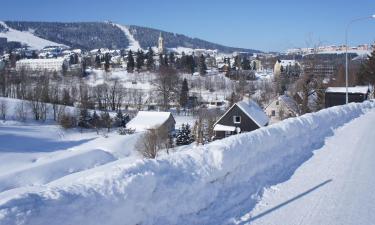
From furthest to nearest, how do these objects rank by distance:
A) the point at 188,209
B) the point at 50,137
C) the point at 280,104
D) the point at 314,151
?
the point at 50,137, the point at 280,104, the point at 314,151, the point at 188,209

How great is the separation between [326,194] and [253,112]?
4177 centimetres

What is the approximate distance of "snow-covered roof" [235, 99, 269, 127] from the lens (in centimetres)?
4791

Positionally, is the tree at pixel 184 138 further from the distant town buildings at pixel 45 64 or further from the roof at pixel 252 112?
the distant town buildings at pixel 45 64

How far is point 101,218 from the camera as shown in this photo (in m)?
5.29

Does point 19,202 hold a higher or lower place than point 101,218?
higher

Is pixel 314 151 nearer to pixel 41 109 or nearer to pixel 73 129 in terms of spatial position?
pixel 73 129

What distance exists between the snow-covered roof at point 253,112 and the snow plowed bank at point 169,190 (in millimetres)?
37970

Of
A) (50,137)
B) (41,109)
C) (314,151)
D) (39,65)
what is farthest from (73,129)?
(39,65)

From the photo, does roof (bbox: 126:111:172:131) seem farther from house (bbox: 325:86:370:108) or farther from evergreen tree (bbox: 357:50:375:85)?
house (bbox: 325:86:370:108)

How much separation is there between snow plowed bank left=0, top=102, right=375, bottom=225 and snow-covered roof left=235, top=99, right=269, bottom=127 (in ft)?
125

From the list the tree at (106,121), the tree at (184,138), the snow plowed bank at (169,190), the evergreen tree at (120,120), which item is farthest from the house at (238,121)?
the snow plowed bank at (169,190)

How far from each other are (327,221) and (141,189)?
2.61 meters

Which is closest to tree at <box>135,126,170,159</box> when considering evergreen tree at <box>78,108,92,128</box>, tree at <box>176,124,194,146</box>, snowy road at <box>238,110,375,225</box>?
tree at <box>176,124,194,146</box>

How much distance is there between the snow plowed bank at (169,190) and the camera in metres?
4.96
